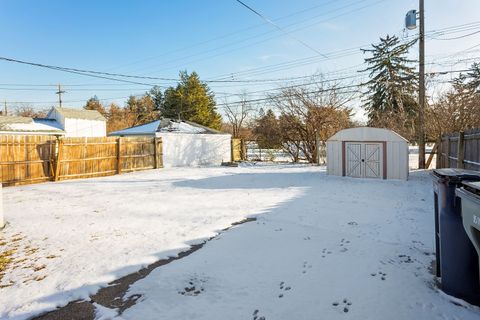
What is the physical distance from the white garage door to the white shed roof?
8.4 inches

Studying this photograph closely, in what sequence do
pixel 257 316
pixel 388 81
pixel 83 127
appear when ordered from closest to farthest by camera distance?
1. pixel 257 316
2. pixel 388 81
3. pixel 83 127

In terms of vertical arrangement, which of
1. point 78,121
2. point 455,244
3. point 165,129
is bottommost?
point 455,244

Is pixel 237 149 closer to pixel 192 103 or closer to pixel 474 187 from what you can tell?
pixel 192 103

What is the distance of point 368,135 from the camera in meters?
12.9

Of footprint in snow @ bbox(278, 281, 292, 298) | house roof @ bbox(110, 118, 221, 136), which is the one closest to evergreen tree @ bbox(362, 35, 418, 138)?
house roof @ bbox(110, 118, 221, 136)

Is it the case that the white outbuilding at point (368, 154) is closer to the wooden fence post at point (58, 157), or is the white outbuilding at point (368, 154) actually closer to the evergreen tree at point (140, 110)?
the wooden fence post at point (58, 157)

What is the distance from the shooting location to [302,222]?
6.00 metres

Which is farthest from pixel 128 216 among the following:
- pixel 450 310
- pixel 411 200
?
pixel 411 200

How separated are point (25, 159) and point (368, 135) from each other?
44.3ft

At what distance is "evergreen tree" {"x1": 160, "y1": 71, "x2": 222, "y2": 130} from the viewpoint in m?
36.2

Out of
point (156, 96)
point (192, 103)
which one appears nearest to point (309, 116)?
point (192, 103)

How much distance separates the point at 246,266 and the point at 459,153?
8065 millimetres

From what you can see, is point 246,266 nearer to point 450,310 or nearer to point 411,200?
point 450,310

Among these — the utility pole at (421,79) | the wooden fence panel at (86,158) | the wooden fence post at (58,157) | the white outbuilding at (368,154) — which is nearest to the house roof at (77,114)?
the wooden fence panel at (86,158)
